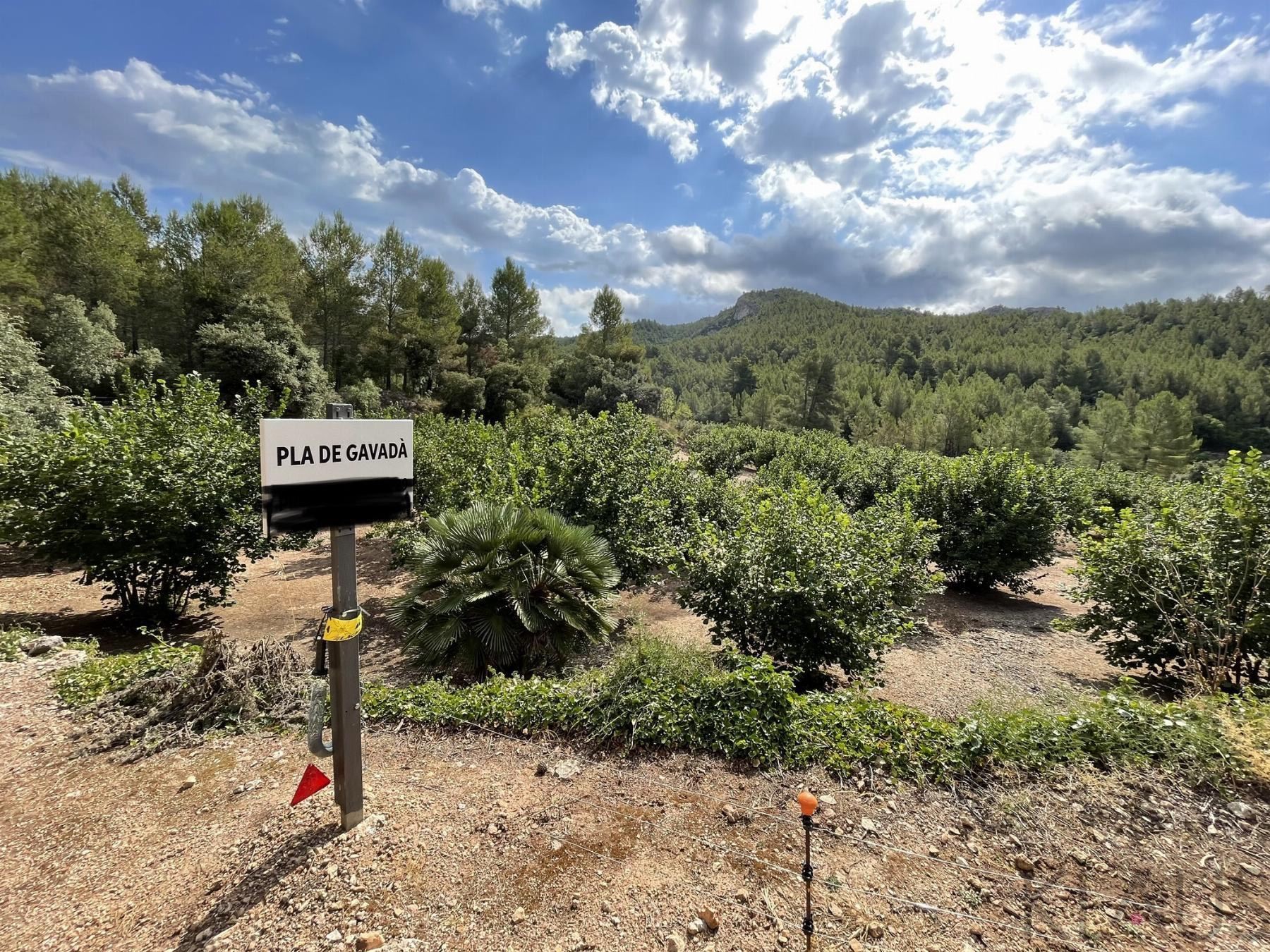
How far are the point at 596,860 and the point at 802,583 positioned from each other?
140 inches

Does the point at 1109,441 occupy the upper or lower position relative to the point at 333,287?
lower

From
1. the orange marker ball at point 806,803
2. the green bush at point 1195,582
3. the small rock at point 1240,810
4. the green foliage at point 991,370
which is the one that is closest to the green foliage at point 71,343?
the orange marker ball at point 806,803

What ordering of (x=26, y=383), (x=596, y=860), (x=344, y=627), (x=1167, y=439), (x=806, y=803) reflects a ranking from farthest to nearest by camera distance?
(x=1167, y=439) → (x=26, y=383) → (x=596, y=860) → (x=344, y=627) → (x=806, y=803)

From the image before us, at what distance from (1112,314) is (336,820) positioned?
549 ft

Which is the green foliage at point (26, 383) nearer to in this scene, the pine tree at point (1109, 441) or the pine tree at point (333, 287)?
the pine tree at point (333, 287)

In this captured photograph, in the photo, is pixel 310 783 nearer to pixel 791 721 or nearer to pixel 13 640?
pixel 791 721

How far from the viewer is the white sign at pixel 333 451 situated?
229cm

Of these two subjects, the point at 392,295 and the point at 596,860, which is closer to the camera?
the point at 596,860

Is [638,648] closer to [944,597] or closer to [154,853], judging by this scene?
[154,853]

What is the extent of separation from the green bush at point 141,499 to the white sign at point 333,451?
21.2 ft

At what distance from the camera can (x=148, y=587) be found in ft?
25.0

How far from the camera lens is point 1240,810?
313cm

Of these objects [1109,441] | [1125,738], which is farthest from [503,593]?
[1109,441]

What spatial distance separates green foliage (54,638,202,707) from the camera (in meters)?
4.49
